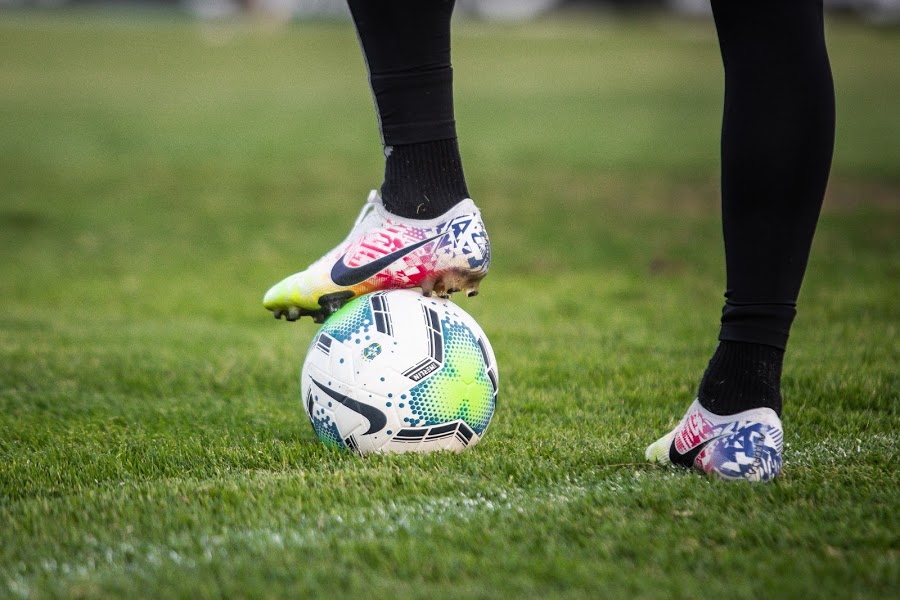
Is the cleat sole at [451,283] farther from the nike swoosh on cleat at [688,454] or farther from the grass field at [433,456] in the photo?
the nike swoosh on cleat at [688,454]

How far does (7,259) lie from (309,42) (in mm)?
30226

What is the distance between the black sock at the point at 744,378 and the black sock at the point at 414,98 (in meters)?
0.96

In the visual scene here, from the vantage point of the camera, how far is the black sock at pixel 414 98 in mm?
2664

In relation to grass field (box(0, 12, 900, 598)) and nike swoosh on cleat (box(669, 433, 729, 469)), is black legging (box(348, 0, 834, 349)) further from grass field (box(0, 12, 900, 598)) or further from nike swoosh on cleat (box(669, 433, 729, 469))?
grass field (box(0, 12, 900, 598))

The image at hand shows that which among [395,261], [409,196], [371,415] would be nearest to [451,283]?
[395,261]

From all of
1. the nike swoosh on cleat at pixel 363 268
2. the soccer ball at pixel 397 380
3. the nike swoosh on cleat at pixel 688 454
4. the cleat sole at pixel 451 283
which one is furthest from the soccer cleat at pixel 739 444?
the nike swoosh on cleat at pixel 363 268

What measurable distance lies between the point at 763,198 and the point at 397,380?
1114mm

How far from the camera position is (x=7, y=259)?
26.2 feet

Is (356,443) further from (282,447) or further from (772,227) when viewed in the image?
(772,227)

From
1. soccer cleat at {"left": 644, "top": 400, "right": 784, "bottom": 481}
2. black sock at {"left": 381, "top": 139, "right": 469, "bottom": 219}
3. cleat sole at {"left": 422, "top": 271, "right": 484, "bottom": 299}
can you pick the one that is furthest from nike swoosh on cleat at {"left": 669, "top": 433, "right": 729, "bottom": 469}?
black sock at {"left": 381, "top": 139, "right": 469, "bottom": 219}

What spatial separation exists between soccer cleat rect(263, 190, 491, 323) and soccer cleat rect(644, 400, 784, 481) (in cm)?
80

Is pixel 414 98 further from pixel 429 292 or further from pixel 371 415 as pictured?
pixel 371 415

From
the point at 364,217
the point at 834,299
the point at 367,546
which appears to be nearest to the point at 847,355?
the point at 834,299

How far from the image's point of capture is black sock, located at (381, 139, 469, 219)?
2.83 m
